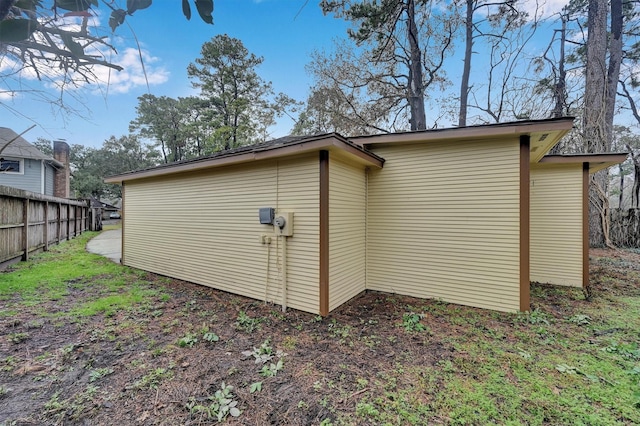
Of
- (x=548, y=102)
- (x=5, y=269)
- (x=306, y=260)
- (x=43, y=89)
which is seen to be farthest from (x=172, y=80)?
(x=548, y=102)

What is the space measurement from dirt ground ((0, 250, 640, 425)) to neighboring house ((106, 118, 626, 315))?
0.49 meters

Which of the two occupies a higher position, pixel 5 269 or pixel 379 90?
pixel 379 90

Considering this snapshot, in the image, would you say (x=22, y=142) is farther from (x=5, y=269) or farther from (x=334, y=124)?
(x=334, y=124)

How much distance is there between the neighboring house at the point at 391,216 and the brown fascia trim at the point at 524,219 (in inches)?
0.6

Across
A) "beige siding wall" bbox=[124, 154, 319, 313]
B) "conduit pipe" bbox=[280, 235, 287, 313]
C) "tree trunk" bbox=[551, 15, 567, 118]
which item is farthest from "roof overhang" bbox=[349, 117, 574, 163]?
"tree trunk" bbox=[551, 15, 567, 118]

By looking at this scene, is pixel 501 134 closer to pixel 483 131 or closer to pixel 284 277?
pixel 483 131

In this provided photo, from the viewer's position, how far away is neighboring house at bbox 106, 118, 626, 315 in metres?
3.97

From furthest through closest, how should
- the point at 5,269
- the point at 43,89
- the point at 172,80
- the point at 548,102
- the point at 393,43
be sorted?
1. the point at 393,43
2. the point at 548,102
3. the point at 5,269
4. the point at 172,80
5. the point at 43,89

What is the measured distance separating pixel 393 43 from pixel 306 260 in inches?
412

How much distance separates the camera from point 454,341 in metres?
3.25

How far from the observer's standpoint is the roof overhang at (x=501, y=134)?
12.0 ft

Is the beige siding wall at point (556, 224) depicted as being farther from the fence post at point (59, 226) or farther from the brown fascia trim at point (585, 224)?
the fence post at point (59, 226)

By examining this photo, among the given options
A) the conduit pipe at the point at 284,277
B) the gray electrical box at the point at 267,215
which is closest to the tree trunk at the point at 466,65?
the gray electrical box at the point at 267,215

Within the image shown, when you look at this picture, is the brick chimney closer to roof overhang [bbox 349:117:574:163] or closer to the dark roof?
the dark roof
